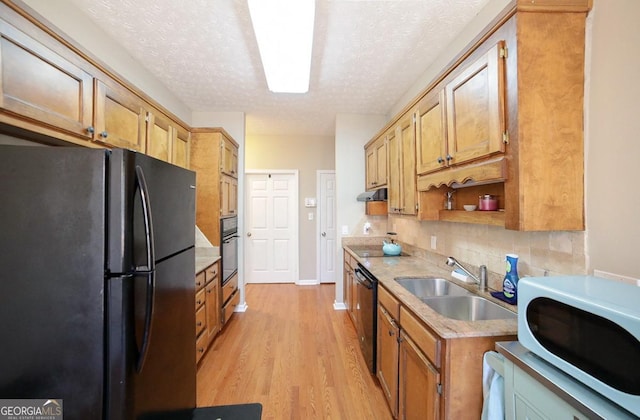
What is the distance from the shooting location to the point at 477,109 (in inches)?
53.0

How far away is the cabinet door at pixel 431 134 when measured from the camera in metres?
1.67

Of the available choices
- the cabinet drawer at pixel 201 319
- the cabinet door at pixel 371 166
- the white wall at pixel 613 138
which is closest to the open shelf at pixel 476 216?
the white wall at pixel 613 138

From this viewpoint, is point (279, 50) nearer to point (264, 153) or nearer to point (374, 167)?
point (374, 167)

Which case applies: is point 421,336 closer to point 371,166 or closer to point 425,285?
point 425,285

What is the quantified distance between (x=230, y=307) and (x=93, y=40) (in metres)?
2.82

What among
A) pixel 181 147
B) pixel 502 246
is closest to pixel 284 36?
pixel 181 147

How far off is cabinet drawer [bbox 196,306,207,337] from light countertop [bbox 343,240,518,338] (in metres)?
1.55

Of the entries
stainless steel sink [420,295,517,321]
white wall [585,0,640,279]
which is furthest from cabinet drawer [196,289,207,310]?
white wall [585,0,640,279]

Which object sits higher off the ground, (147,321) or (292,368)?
(147,321)

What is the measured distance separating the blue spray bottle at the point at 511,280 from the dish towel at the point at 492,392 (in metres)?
0.48

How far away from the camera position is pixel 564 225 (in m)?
1.15

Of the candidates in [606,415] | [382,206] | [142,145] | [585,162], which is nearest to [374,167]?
[382,206]

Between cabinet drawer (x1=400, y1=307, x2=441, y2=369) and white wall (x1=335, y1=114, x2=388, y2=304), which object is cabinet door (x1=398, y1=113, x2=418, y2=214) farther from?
white wall (x1=335, y1=114, x2=388, y2=304)

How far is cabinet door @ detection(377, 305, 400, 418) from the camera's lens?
1.59m
